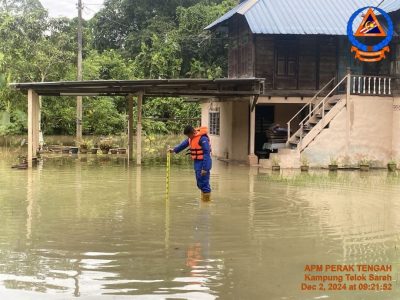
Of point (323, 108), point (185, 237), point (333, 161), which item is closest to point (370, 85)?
point (323, 108)

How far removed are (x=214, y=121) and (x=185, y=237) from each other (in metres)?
20.1

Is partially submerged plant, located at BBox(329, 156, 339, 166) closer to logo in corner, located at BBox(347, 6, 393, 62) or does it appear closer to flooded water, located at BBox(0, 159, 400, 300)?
logo in corner, located at BBox(347, 6, 393, 62)

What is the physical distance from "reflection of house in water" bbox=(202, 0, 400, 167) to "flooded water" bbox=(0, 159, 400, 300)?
16.4 ft

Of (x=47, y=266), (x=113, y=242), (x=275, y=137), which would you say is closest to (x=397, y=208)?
(x=113, y=242)

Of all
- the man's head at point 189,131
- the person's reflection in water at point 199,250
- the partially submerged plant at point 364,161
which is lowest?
the person's reflection in water at point 199,250

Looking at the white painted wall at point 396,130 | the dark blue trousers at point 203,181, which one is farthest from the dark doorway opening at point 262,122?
the dark blue trousers at point 203,181

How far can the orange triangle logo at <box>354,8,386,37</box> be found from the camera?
20.6 metres

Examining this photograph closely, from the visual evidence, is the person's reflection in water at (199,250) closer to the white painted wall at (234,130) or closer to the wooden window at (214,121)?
the white painted wall at (234,130)

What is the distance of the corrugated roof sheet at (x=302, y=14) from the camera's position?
20.3 meters

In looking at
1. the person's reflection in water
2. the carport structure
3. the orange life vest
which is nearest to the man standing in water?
the orange life vest

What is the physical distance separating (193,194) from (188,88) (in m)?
8.17

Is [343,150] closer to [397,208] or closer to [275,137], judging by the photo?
[275,137]

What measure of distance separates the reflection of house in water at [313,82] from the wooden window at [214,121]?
10.6 feet

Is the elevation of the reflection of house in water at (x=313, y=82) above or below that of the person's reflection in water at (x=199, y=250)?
above
